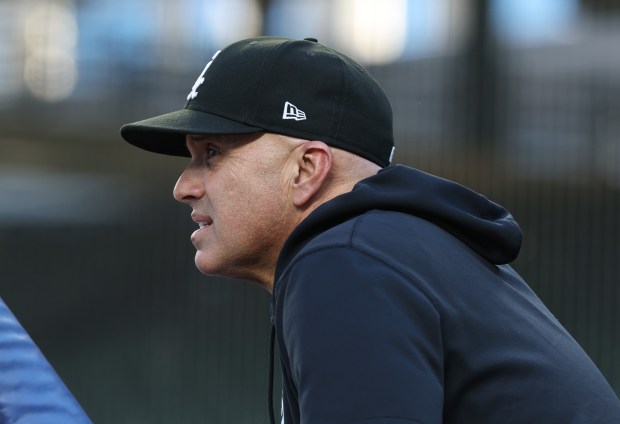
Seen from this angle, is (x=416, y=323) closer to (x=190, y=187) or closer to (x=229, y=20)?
(x=190, y=187)

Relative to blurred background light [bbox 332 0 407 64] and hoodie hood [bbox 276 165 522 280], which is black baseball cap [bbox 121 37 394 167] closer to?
hoodie hood [bbox 276 165 522 280]

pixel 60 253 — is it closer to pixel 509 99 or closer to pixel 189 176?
pixel 509 99

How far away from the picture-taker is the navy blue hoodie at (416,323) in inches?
62.6

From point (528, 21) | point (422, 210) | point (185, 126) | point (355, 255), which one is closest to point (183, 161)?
point (528, 21)

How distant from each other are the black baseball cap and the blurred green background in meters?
4.30

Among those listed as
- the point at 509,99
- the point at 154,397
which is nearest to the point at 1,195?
the point at 154,397

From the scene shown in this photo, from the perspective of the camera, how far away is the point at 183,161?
6.67 metres

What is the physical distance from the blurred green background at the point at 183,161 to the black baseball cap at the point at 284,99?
430cm

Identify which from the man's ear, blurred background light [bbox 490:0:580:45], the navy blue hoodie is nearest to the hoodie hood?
the navy blue hoodie

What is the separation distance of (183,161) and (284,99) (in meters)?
4.61

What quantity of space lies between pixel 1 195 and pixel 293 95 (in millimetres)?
4432

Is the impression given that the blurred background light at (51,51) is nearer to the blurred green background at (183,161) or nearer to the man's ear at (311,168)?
the blurred green background at (183,161)

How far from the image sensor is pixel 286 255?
1984mm

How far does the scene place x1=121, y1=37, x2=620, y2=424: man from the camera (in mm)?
1611
